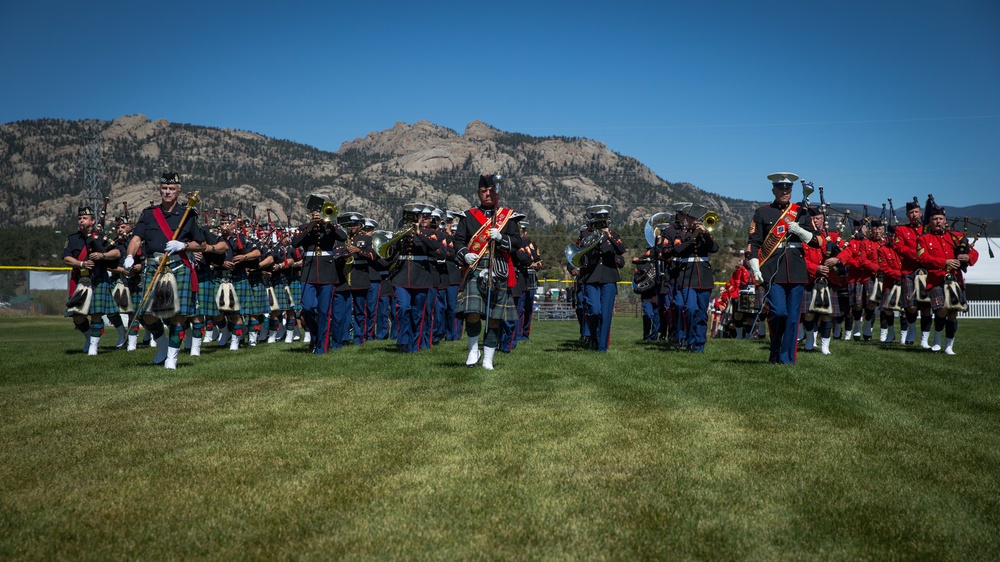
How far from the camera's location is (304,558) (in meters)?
3.69

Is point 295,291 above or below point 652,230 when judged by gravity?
below

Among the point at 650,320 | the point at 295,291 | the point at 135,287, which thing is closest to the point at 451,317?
the point at 295,291

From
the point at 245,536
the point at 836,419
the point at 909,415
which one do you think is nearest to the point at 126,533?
the point at 245,536

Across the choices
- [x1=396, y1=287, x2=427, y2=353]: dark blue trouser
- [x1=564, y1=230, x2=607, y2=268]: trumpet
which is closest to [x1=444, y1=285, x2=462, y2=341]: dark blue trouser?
[x1=396, y1=287, x2=427, y2=353]: dark blue trouser

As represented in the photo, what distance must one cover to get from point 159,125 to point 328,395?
175362 mm

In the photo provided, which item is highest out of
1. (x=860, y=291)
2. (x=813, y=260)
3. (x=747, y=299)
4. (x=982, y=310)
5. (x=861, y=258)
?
(x=861, y=258)

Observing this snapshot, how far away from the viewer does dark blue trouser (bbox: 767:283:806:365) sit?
11.2 m

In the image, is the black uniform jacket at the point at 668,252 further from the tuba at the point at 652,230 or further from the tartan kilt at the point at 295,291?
the tartan kilt at the point at 295,291

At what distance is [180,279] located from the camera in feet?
35.3

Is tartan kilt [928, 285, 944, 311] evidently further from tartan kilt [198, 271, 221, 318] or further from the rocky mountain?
the rocky mountain

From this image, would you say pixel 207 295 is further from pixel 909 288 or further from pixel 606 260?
pixel 909 288

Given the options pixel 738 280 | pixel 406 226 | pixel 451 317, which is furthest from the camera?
pixel 738 280

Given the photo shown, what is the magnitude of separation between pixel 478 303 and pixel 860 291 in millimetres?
11058

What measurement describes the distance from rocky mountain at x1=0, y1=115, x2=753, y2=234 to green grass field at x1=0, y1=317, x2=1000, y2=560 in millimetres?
108350
